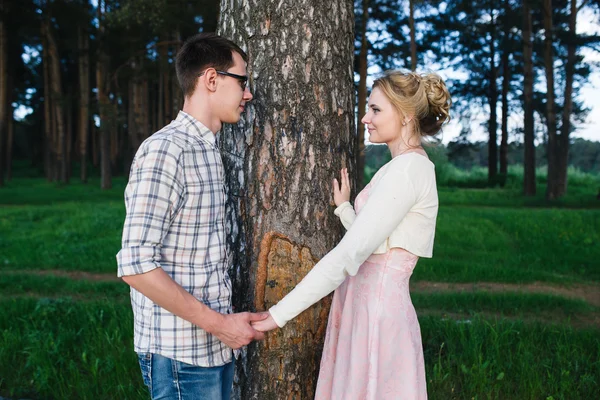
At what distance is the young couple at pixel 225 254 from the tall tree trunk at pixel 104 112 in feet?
75.5

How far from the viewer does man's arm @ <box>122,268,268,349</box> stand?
80.4 inches

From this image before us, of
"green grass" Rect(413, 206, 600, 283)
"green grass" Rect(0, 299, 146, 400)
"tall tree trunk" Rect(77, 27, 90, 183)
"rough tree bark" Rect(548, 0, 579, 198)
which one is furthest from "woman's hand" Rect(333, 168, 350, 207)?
"tall tree trunk" Rect(77, 27, 90, 183)

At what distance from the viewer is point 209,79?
7.71ft

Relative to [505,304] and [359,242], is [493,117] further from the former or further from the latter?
[359,242]

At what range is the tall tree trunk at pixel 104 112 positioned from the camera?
79.1 ft

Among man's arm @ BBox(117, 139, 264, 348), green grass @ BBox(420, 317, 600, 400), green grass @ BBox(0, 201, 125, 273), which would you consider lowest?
green grass @ BBox(420, 317, 600, 400)

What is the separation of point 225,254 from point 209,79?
0.71m

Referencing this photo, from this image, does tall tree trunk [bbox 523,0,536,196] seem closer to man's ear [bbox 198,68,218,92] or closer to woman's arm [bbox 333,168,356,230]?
woman's arm [bbox 333,168,356,230]

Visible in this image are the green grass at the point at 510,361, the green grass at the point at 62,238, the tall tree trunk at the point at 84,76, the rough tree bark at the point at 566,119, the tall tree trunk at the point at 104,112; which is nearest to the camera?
the green grass at the point at 510,361

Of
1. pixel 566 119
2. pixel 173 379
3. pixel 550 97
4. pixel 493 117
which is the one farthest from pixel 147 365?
pixel 493 117

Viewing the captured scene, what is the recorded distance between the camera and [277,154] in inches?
114

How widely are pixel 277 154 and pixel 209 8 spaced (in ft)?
59.2

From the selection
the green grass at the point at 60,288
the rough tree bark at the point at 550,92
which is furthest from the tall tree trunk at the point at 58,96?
the rough tree bark at the point at 550,92

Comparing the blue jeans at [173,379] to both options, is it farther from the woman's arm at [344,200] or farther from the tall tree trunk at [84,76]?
the tall tree trunk at [84,76]
